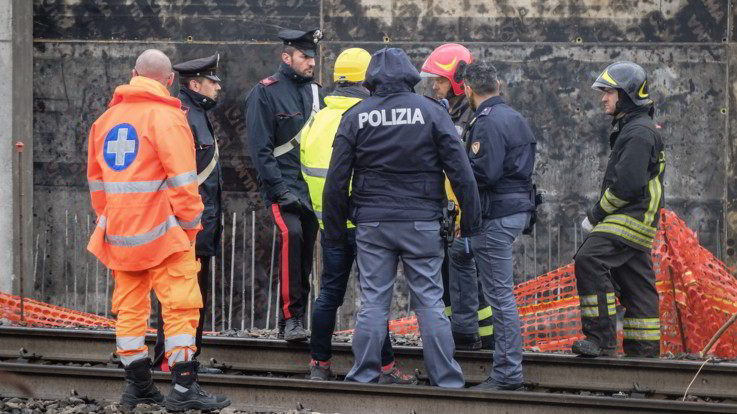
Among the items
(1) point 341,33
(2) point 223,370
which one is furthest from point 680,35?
(2) point 223,370

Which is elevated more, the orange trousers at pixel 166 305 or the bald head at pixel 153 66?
the bald head at pixel 153 66

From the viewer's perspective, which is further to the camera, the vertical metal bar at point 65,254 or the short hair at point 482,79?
the vertical metal bar at point 65,254

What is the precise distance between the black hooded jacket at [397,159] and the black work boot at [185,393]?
134cm

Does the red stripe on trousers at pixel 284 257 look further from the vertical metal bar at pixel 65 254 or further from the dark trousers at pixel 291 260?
the vertical metal bar at pixel 65 254

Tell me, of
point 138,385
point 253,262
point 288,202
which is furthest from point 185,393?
point 253,262

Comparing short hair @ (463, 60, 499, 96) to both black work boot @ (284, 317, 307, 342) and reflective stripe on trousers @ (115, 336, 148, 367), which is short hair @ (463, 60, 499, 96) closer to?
black work boot @ (284, 317, 307, 342)

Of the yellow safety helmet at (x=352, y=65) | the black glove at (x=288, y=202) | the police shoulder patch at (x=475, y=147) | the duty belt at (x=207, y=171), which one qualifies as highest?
the yellow safety helmet at (x=352, y=65)

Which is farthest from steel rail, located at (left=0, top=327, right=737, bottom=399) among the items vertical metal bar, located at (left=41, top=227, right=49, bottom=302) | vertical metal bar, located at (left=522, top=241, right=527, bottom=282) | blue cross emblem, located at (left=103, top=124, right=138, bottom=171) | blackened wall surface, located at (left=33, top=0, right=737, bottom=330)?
vertical metal bar, located at (left=522, top=241, right=527, bottom=282)

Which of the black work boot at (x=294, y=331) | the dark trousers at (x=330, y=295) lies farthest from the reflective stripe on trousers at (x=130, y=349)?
the black work boot at (x=294, y=331)

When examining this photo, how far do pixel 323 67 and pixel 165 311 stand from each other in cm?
650

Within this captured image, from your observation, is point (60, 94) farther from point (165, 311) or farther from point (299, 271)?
point (165, 311)

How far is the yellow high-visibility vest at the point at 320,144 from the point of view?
7.76 metres

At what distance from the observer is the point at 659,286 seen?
909cm

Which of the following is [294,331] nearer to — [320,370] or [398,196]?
[320,370]
